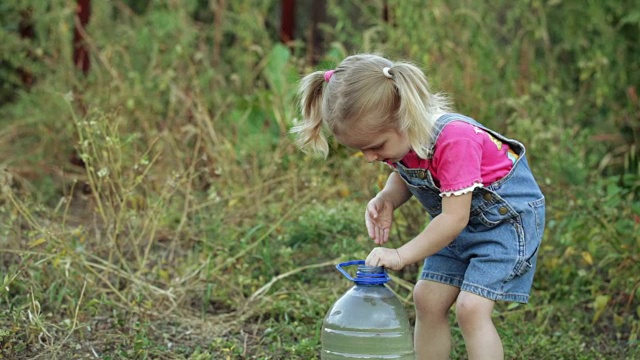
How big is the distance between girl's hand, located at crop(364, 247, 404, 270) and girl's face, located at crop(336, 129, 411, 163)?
0.31 m

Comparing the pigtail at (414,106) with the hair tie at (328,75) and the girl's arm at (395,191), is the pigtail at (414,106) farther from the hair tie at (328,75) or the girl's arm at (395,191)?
the girl's arm at (395,191)

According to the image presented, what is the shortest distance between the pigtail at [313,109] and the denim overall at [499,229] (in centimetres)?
30

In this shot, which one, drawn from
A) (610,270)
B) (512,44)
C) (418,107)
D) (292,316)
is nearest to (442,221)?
(418,107)

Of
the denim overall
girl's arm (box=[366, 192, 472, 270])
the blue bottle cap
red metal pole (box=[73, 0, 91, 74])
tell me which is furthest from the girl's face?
red metal pole (box=[73, 0, 91, 74])

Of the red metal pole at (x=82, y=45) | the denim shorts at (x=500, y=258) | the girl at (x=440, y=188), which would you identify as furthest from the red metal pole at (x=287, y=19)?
the denim shorts at (x=500, y=258)

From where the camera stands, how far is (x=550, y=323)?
4.50 metres

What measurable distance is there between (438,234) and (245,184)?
105 inches

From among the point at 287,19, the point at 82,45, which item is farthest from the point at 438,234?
the point at 287,19

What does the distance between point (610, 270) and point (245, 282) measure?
5.58ft

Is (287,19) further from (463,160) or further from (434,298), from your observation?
(463,160)

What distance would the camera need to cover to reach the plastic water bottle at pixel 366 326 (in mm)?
3363

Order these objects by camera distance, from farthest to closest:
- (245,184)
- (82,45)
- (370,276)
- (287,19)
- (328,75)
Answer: (287,19) < (82,45) < (245,184) < (328,75) < (370,276)

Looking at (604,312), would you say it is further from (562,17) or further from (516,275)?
(562,17)

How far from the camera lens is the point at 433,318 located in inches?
138
